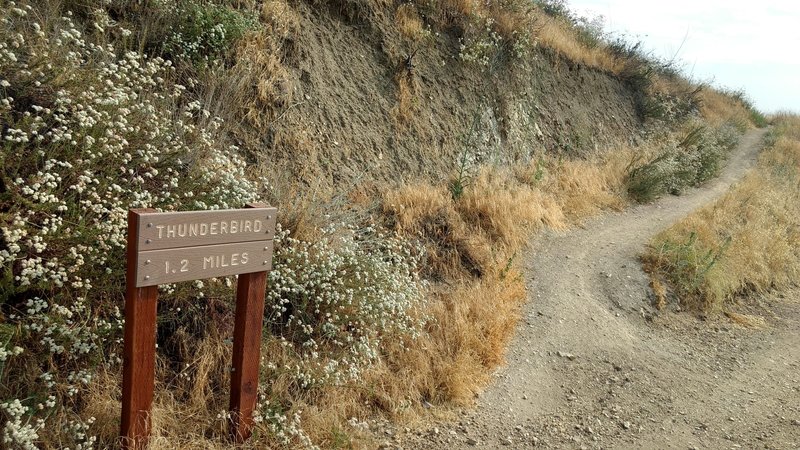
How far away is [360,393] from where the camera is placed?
4.52m

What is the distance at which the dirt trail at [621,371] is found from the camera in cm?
491

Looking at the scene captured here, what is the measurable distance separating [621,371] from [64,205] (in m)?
5.12

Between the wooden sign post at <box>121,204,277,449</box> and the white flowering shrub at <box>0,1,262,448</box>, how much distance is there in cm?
42

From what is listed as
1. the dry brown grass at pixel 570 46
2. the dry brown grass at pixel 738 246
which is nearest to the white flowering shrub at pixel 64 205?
the dry brown grass at pixel 738 246

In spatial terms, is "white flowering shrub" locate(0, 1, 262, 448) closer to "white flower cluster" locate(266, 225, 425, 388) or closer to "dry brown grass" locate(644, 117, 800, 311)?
"white flower cluster" locate(266, 225, 425, 388)

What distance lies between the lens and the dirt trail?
16.1ft

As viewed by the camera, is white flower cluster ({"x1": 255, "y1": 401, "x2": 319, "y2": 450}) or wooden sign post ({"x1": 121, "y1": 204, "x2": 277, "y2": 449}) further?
white flower cluster ({"x1": 255, "y1": 401, "x2": 319, "y2": 450})

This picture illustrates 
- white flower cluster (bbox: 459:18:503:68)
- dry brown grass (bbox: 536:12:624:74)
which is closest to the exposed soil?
white flower cluster (bbox: 459:18:503:68)

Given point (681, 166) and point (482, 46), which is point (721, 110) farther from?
point (482, 46)

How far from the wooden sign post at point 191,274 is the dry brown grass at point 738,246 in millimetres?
6384

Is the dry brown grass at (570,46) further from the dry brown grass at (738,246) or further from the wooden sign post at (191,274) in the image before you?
the wooden sign post at (191,274)

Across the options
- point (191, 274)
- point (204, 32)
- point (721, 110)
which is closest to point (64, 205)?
point (191, 274)

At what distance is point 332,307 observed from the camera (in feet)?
15.9

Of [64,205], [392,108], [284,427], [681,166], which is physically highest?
[681,166]
